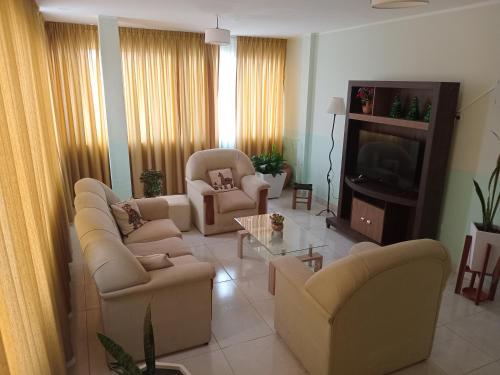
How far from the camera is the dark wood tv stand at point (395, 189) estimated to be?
3.74 meters

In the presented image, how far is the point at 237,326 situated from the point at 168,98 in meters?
4.16

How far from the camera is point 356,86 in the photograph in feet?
15.4

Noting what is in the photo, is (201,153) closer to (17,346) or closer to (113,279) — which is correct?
(113,279)

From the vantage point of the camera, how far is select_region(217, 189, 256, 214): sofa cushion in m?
4.82

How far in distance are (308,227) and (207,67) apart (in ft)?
10.3

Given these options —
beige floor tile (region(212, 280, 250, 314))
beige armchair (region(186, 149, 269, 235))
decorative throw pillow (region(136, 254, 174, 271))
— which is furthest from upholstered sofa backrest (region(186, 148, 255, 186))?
decorative throw pillow (region(136, 254, 174, 271))

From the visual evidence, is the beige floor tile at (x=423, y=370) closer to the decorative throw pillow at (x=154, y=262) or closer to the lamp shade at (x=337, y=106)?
the decorative throw pillow at (x=154, y=262)

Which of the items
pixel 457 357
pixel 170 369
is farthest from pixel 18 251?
pixel 457 357

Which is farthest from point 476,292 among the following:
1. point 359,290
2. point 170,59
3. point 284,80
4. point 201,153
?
point 170,59

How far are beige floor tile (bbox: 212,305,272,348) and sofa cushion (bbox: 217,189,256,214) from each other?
1684 mm

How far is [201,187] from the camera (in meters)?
4.82

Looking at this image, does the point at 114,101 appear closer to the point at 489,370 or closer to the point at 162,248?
the point at 162,248

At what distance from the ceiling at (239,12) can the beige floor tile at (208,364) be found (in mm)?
3168

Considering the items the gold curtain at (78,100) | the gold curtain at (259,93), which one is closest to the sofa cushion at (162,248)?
the gold curtain at (78,100)
